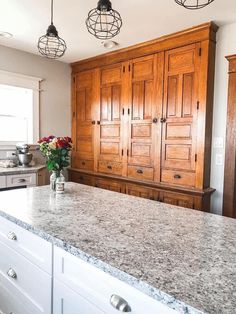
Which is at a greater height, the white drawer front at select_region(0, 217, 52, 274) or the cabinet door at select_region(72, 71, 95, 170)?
the cabinet door at select_region(72, 71, 95, 170)

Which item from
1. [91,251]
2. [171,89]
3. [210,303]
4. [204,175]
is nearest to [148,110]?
[171,89]

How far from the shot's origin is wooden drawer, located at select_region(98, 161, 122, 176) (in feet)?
12.2

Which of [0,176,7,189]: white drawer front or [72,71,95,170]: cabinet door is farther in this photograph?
[72,71,95,170]: cabinet door

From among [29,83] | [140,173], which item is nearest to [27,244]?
[140,173]

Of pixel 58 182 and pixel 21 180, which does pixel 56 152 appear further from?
pixel 21 180

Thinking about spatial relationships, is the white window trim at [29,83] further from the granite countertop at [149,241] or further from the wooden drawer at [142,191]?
the granite countertop at [149,241]

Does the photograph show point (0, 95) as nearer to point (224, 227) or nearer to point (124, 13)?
point (124, 13)

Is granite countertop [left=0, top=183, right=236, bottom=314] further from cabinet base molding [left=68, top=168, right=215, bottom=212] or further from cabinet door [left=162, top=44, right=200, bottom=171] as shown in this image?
cabinet door [left=162, top=44, right=200, bottom=171]

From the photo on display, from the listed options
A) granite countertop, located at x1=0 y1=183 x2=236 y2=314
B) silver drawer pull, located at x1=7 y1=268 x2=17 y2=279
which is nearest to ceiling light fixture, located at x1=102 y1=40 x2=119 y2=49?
granite countertop, located at x1=0 y1=183 x2=236 y2=314

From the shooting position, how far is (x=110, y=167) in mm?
3826

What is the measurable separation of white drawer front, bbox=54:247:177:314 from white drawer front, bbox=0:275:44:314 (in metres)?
0.35

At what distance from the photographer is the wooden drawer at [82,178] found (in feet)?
13.3

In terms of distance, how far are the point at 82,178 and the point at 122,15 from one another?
8.13 feet

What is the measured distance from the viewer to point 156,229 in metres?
1.26
